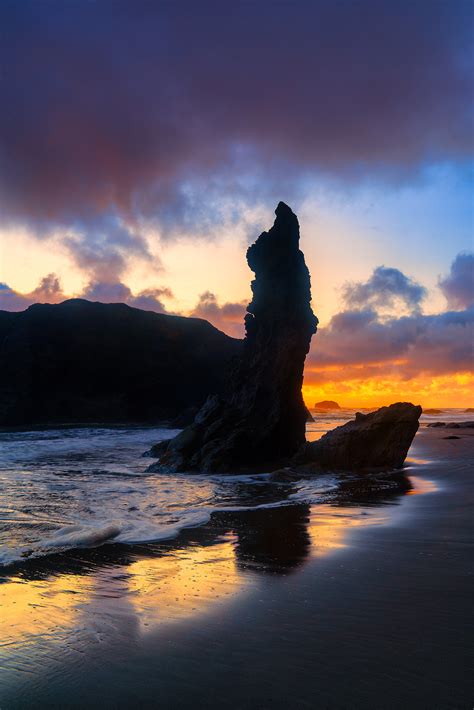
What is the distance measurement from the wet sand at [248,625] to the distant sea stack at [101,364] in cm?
5320

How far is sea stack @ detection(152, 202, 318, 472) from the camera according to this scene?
17422 millimetres

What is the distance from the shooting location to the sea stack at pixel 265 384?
17.4 metres

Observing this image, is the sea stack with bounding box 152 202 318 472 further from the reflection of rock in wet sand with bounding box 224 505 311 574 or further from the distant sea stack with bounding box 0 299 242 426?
the distant sea stack with bounding box 0 299 242 426

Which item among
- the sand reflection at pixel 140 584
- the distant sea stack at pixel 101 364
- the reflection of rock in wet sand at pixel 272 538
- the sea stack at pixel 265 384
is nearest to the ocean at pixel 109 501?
the sand reflection at pixel 140 584

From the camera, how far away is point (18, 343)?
201ft

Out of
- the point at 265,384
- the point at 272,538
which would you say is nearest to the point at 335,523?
the point at 272,538

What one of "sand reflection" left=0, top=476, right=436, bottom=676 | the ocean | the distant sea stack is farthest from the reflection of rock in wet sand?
the distant sea stack

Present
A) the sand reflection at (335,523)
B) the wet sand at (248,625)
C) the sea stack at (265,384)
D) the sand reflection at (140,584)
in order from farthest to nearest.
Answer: the sea stack at (265,384) → the sand reflection at (335,523) → the sand reflection at (140,584) → the wet sand at (248,625)

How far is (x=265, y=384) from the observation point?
2011 centimetres

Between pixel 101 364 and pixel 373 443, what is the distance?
184 feet

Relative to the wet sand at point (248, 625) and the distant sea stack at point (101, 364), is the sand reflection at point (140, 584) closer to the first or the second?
the wet sand at point (248, 625)

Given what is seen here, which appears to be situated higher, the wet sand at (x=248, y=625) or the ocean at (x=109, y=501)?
the wet sand at (x=248, y=625)

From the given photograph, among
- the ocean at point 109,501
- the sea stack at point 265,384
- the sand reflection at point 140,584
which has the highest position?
the sea stack at point 265,384

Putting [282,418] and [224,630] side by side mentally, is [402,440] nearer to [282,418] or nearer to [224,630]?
[282,418]
